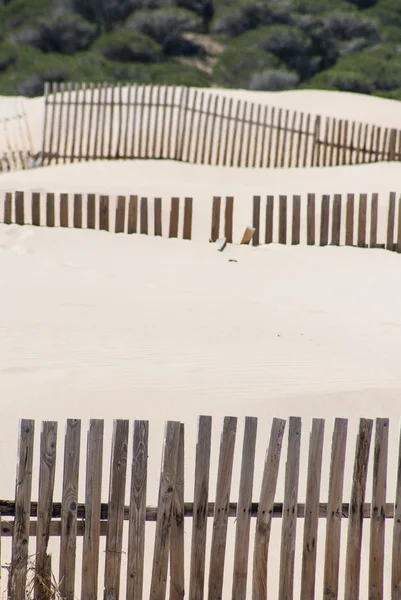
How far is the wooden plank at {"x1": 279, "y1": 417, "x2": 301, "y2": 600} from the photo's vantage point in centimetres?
379

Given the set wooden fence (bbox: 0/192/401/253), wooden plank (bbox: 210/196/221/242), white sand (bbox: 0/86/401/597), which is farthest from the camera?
wooden plank (bbox: 210/196/221/242)

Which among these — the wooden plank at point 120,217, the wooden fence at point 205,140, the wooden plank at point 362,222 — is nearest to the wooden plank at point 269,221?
the wooden plank at point 362,222

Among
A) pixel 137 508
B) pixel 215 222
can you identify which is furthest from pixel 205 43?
pixel 137 508

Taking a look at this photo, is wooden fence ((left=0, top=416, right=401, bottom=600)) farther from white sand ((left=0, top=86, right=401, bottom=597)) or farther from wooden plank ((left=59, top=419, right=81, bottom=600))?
white sand ((left=0, top=86, right=401, bottom=597))

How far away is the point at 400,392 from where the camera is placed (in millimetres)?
6262

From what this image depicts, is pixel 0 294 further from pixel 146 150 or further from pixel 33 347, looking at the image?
pixel 146 150

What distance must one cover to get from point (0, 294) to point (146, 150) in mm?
11373

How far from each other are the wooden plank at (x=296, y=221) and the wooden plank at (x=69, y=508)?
26.9 feet

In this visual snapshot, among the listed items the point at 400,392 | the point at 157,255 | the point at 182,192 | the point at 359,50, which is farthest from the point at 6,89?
the point at 400,392

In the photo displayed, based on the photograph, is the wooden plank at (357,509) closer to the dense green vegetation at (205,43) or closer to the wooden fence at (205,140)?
the wooden fence at (205,140)

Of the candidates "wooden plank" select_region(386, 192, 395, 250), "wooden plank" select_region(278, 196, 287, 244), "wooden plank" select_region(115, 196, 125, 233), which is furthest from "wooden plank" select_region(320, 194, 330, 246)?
"wooden plank" select_region(115, 196, 125, 233)

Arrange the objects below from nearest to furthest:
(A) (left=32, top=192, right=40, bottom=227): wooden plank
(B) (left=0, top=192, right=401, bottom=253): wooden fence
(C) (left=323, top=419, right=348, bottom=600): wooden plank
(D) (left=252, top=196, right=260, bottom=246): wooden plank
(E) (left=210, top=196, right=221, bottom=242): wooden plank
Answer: (C) (left=323, top=419, right=348, bottom=600): wooden plank
(A) (left=32, top=192, right=40, bottom=227): wooden plank
(B) (left=0, top=192, right=401, bottom=253): wooden fence
(D) (left=252, top=196, right=260, bottom=246): wooden plank
(E) (left=210, top=196, right=221, bottom=242): wooden plank

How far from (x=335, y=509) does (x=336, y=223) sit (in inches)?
329

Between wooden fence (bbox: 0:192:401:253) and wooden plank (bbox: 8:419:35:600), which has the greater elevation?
wooden plank (bbox: 8:419:35:600)
